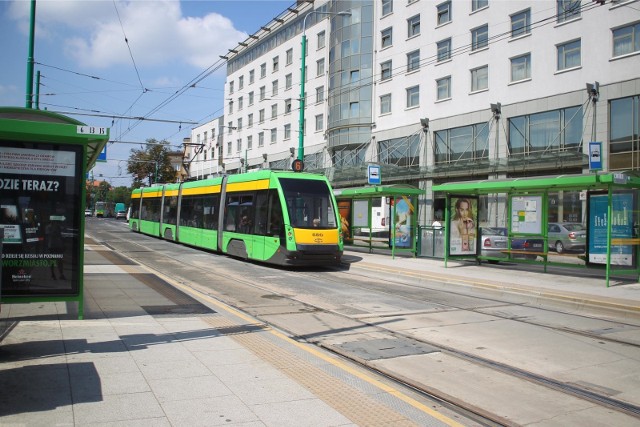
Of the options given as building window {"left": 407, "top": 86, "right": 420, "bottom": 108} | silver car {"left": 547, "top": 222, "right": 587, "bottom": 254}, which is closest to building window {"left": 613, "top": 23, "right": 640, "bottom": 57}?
silver car {"left": 547, "top": 222, "right": 587, "bottom": 254}

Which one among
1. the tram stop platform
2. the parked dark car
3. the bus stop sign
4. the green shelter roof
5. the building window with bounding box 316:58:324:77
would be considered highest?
the building window with bounding box 316:58:324:77

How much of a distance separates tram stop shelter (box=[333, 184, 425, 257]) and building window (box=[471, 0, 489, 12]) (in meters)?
16.8

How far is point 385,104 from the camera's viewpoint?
39156 mm

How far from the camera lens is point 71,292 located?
6484mm

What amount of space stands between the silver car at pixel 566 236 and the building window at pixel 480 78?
16723 millimetres

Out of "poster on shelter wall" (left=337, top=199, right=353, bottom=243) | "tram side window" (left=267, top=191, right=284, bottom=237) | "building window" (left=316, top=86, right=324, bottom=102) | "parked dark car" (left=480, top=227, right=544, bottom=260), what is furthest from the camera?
"building window" (left=316, top=86, right=324, bottom=102)

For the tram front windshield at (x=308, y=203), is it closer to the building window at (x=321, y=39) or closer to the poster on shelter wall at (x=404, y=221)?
the poster on shelter wall at (x=404, y=221)

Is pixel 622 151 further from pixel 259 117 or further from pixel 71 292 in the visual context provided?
pixel 259 117

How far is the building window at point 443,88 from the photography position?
112 feet

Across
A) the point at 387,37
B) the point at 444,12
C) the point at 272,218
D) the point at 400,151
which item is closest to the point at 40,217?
the point at 272,218

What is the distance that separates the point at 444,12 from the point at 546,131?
11560 mm

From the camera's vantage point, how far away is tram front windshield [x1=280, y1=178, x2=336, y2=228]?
1614cm

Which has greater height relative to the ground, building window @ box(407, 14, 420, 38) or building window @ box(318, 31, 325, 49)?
building window @ box(318, 31, 325, 49)

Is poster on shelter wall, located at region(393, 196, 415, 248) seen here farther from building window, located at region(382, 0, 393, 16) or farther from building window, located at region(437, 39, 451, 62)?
building window, located at region(382, 0, 393, 16)
